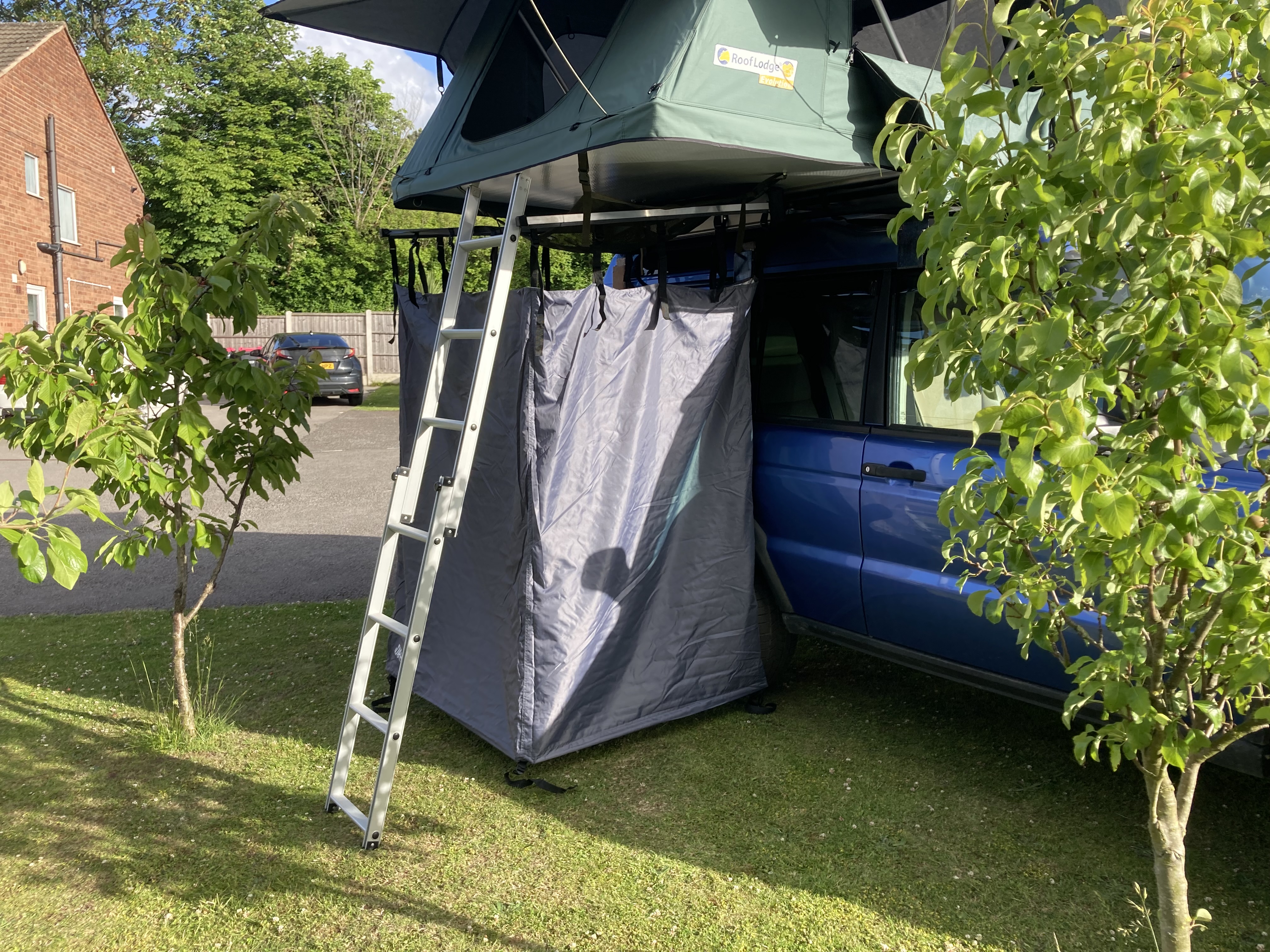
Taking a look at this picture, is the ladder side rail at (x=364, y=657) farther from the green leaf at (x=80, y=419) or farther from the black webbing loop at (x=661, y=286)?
the black webbing loop at (x=661, y=286)

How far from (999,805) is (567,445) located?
2181 mm

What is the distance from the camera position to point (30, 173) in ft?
73.3

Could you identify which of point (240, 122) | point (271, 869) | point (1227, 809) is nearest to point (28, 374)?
point (271, 869)

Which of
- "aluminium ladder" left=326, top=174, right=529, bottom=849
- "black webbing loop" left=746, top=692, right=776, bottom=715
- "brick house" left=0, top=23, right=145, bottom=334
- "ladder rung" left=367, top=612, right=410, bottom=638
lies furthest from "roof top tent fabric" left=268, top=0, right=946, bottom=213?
"brick house" left=0, top=23, right=145, bottom=334

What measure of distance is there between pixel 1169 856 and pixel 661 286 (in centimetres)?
287

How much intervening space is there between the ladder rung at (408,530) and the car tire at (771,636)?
1.72 metres

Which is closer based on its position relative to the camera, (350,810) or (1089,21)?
(1089,21)

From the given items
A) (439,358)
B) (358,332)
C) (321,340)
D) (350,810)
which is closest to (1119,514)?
(350,810)

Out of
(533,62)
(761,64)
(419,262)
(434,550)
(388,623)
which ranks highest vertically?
(533,62)

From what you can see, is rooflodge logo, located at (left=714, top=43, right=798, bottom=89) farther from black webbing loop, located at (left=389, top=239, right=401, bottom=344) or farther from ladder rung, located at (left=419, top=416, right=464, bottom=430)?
black webbing loop, located at (left=389, top=239, right=401, bottom=344)

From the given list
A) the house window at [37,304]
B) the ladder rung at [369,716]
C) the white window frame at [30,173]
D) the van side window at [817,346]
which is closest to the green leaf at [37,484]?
the ladder rung at [369,716]

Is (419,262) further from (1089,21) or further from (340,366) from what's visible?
(340,366)

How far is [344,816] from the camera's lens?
153 inches

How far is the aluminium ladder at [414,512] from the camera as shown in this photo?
11.9 feet
